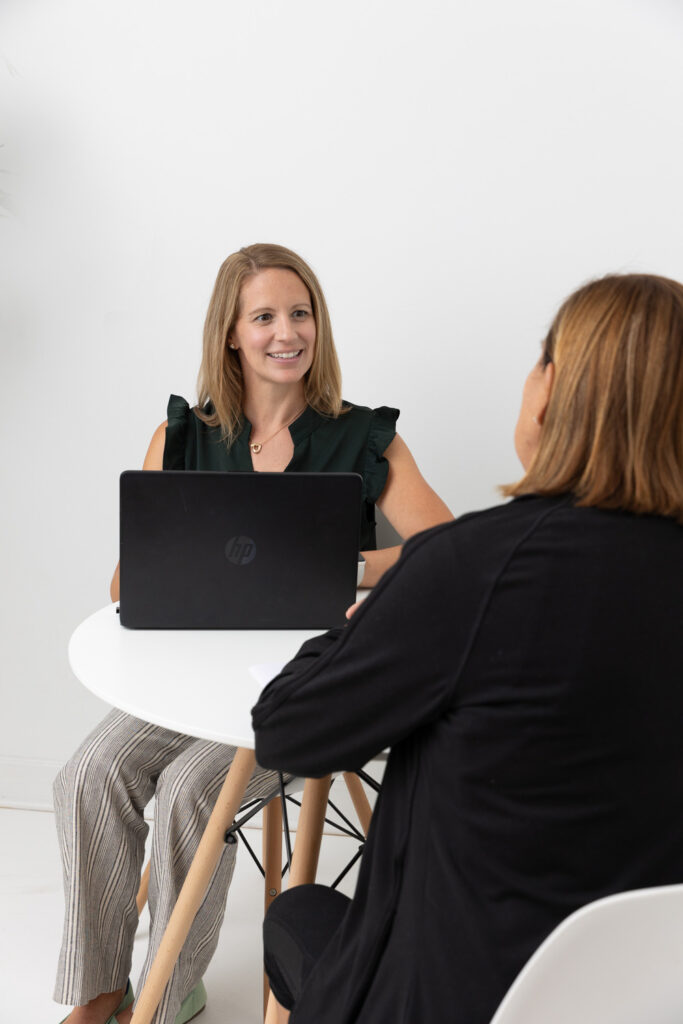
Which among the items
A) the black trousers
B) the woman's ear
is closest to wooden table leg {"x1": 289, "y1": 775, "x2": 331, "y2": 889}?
the black trousers

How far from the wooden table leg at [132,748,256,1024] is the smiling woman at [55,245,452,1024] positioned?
0.09m

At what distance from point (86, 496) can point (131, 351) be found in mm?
417

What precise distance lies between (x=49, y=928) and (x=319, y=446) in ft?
4.12

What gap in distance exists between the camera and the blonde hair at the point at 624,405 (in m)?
0.88

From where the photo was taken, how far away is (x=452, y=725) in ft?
2.97

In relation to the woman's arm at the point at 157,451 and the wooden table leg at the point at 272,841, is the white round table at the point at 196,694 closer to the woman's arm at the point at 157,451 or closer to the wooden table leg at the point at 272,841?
the wooden table leg at the point at 272,841

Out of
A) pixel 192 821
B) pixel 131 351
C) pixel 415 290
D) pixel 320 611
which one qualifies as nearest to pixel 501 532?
pixel 320 611

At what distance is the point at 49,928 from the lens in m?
2.26

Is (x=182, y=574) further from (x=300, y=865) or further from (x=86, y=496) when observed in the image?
(x=86, y=496)

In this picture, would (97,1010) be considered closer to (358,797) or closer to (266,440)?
(358,797)

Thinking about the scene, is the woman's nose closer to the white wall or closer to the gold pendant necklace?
the gold pendant necklace

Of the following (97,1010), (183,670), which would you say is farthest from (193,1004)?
(183,670)

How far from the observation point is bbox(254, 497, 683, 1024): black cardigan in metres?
0.87

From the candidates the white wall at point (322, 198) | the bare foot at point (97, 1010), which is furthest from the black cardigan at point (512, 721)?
the white wall at point (322, 198)
